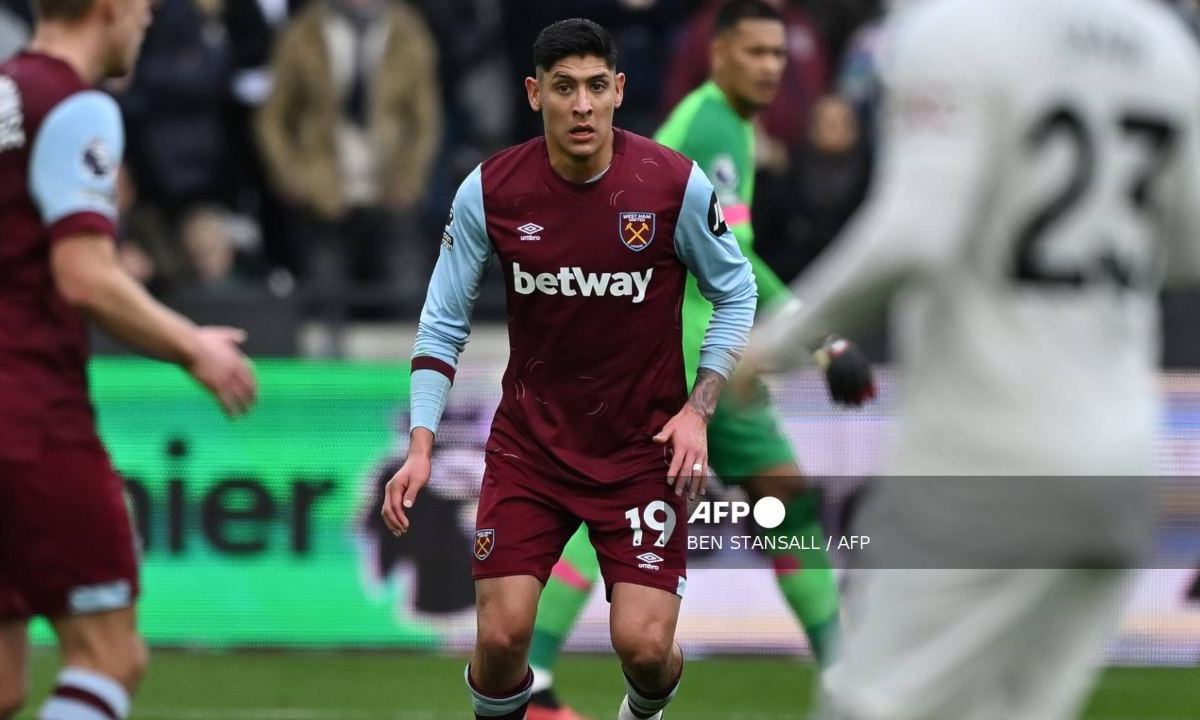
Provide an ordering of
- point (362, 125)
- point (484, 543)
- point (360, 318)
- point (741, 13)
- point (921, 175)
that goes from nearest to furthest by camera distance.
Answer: point (921, 175) < point (484, 543) < point (741, 13) < point (360, 318) < point (362, 125)

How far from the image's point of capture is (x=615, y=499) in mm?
6309

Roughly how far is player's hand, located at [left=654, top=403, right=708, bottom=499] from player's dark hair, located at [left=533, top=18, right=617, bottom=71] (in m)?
1.12

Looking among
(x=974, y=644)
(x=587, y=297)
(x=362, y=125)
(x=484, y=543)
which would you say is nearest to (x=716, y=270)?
(x=587, y=297)

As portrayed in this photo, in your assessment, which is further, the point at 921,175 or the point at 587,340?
the point at 587,340

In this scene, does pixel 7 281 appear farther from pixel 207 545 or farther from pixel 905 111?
pixel 207 545

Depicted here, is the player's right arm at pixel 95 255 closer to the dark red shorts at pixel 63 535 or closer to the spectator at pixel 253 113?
the dark red shorts at pixel 63 535

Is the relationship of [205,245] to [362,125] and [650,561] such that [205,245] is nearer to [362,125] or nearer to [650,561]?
[362,125]

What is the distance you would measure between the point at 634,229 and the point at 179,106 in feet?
21.8

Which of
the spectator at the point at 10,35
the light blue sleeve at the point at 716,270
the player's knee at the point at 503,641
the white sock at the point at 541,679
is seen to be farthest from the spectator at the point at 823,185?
the player's knee at the point at 503,641

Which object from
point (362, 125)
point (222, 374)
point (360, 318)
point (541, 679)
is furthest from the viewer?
point (362, 125)

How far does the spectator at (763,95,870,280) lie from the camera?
12.0 m

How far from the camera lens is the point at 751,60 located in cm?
805

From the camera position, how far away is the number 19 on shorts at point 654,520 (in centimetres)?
629

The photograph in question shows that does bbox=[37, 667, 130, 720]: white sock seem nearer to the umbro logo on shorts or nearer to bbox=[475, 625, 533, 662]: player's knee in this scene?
the umbro logo on shorts
